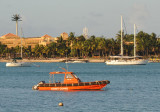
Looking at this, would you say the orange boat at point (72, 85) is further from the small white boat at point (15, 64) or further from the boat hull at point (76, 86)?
the small white boat at point (15, 64)

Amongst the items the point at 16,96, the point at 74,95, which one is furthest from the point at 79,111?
the point at 16,96

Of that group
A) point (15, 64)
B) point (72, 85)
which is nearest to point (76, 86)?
point (72, 85)

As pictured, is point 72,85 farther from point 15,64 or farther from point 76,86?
point 15,64

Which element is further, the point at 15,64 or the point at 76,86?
the point at 15,64

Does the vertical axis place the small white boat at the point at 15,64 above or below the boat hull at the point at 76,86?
above

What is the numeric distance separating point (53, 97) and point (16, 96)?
5731 millimetres

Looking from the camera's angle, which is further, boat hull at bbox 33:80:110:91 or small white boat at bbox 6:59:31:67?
small white boat at bbox 6:59:31:67

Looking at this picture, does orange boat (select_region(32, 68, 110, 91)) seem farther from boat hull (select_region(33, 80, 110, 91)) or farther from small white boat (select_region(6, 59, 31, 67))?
small white boat (select_region(6, 59, 31, 67))

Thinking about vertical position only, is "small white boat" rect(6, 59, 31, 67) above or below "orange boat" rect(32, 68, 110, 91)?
above

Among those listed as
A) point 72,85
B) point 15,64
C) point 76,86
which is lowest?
point 76,86

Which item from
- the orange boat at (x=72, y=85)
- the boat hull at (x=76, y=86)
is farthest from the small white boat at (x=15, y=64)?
the orange boat at (x=72, y=85)

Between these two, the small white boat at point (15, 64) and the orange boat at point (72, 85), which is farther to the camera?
the small white boat at point (15, 64)

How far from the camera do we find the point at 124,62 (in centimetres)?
15988

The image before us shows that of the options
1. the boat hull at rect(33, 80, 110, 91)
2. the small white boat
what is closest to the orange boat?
the boat hull at rect(33, 80, 110, 91)
